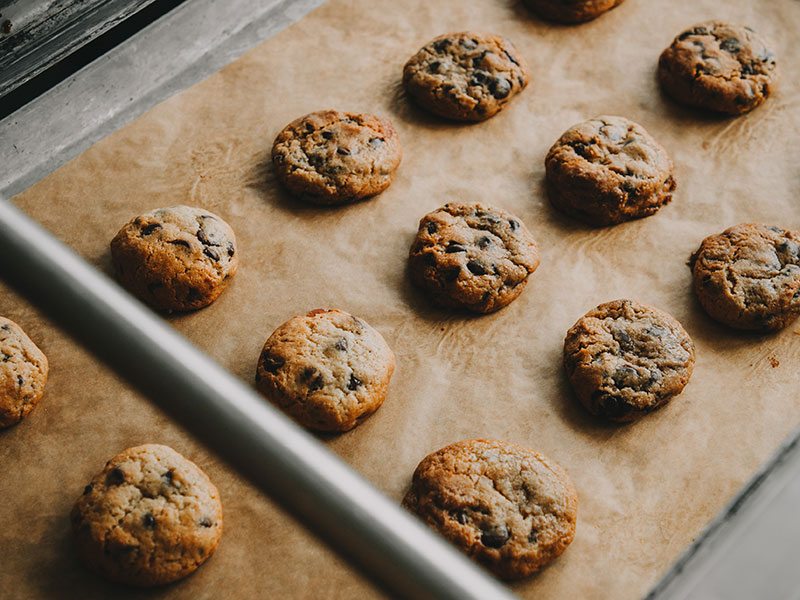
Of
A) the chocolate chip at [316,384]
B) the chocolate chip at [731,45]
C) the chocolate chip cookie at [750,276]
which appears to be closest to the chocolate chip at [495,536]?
the chocolate chip at [316,384]

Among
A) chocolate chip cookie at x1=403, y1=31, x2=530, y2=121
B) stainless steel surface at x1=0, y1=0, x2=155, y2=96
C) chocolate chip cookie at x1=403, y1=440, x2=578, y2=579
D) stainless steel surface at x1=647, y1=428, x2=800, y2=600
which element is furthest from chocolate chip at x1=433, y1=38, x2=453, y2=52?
stainless steel surface at x1=647, y1=428, x2=800, y2=600

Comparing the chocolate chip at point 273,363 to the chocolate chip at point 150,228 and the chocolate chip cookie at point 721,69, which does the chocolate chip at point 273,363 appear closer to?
the chocolate chip at point 150,228

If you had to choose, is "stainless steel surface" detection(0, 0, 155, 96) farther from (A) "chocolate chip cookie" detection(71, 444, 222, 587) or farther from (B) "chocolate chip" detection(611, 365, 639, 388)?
(B) "chocolate chip" detection(611, 365, 639, 388)

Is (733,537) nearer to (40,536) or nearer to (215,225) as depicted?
(40,536)

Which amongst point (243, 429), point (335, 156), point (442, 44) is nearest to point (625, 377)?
point (335, 156)

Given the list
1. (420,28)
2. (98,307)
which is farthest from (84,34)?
(98,307)
